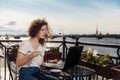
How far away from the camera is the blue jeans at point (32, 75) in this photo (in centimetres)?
407

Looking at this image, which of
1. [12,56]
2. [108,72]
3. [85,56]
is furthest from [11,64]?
[108,72]

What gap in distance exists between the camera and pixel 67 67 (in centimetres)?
452

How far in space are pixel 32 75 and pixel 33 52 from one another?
34 centimetres

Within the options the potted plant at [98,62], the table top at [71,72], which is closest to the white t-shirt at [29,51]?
the table top at [71,72]

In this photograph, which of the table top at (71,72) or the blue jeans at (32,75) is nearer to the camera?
the blue jeans at (32,75)

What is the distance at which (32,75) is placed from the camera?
13.6ft

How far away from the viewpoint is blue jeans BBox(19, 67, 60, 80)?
4.07 m

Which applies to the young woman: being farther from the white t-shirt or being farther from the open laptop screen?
the open laptop screen

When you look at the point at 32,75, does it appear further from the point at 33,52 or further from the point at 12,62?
the point at 12,62

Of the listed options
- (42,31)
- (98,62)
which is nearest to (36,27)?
(42,31)

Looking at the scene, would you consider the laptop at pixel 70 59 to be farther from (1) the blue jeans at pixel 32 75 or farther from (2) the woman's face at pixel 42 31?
(2) the woman's face at pixel 42 31

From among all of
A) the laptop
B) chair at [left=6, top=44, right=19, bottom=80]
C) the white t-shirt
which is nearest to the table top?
the laptop

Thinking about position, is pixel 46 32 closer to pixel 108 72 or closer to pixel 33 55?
pixel 33 55

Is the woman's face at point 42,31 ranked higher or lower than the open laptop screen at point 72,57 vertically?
higher
